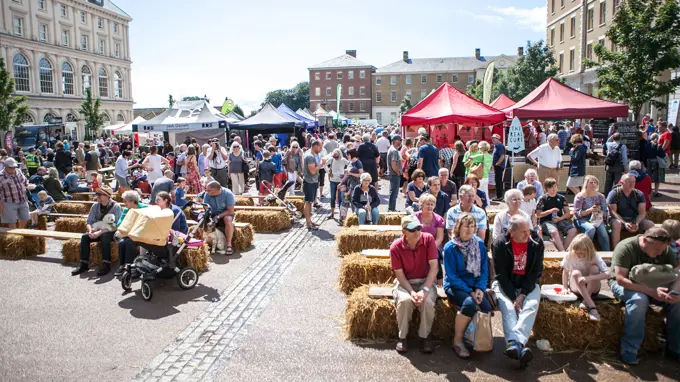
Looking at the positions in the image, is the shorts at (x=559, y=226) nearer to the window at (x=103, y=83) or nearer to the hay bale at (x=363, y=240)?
the hay bale at (x=363, y=240)

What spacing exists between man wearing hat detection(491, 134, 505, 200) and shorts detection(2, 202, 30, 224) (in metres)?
11.4

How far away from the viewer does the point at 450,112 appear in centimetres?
1525

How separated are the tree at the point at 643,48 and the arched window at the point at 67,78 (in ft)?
202

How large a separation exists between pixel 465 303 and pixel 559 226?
366 centimetres

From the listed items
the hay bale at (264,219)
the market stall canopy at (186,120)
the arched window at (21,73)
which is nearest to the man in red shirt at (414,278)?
the hay bale at (264,219)

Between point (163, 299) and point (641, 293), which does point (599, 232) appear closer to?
point (641, 293)

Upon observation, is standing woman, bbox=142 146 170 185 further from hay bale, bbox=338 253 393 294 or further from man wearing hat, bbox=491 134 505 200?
man wearing hat, bbox=491 134 505 200

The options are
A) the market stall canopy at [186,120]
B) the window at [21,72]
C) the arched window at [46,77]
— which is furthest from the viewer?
the arched window at [46,77]

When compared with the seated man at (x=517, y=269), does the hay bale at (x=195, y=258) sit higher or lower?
lower

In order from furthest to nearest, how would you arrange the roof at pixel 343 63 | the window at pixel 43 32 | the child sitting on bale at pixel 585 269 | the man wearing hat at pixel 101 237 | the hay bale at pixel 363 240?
the roof at pixel 343 63
the window at pixel 43 32
the hay bale at pixel 363 240
the man wearing hat at pixel 101 237
the child sitting on bale at pixel 585 269

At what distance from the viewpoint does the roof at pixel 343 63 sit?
90375 millimetres

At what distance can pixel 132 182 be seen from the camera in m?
14.7

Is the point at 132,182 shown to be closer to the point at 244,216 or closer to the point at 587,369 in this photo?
the point at 244,216

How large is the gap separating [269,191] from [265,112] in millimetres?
10803
